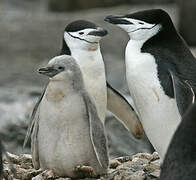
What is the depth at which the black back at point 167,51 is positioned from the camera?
5.59 meters

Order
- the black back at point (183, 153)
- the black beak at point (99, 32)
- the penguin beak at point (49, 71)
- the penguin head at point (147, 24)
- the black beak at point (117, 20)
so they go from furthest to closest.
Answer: the black beak at point (99, 32), the black beak at point (117, 20), the penguin head at point (147, 24), the penguin beak at point (49, 71), the black back at point (183, 153)

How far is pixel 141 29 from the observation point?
578 cm

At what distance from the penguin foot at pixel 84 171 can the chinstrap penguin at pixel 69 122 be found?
2 centimetres

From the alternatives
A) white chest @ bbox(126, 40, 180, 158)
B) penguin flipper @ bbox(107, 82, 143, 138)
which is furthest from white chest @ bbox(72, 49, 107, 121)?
white chest @ bbox(126, 40, 180, 158)

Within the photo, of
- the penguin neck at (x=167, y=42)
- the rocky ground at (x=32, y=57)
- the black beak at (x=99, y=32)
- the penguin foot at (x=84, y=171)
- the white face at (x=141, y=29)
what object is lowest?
the rocky ground at (x=32, y=57)

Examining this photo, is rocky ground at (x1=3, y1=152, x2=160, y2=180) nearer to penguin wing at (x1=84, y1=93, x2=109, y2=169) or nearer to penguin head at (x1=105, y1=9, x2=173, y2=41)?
penguin wing at (x1=84, y1=93, x2=109, y2=169)

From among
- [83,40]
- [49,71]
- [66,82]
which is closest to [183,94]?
[66,82]

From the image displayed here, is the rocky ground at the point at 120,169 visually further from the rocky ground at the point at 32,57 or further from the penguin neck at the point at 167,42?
the rocky ground at the point at 32,57

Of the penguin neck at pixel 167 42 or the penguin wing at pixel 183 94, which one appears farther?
the penguin neck at pixel 167 42

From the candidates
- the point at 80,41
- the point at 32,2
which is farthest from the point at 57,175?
the point at 32,2

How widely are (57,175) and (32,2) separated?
1754 centimetres

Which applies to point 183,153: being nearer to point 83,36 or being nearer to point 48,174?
point 48,174

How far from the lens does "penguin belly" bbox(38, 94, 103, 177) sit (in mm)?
5246

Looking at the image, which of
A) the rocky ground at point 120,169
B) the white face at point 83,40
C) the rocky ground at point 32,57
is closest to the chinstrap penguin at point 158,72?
the rocky ground at point 120,169
